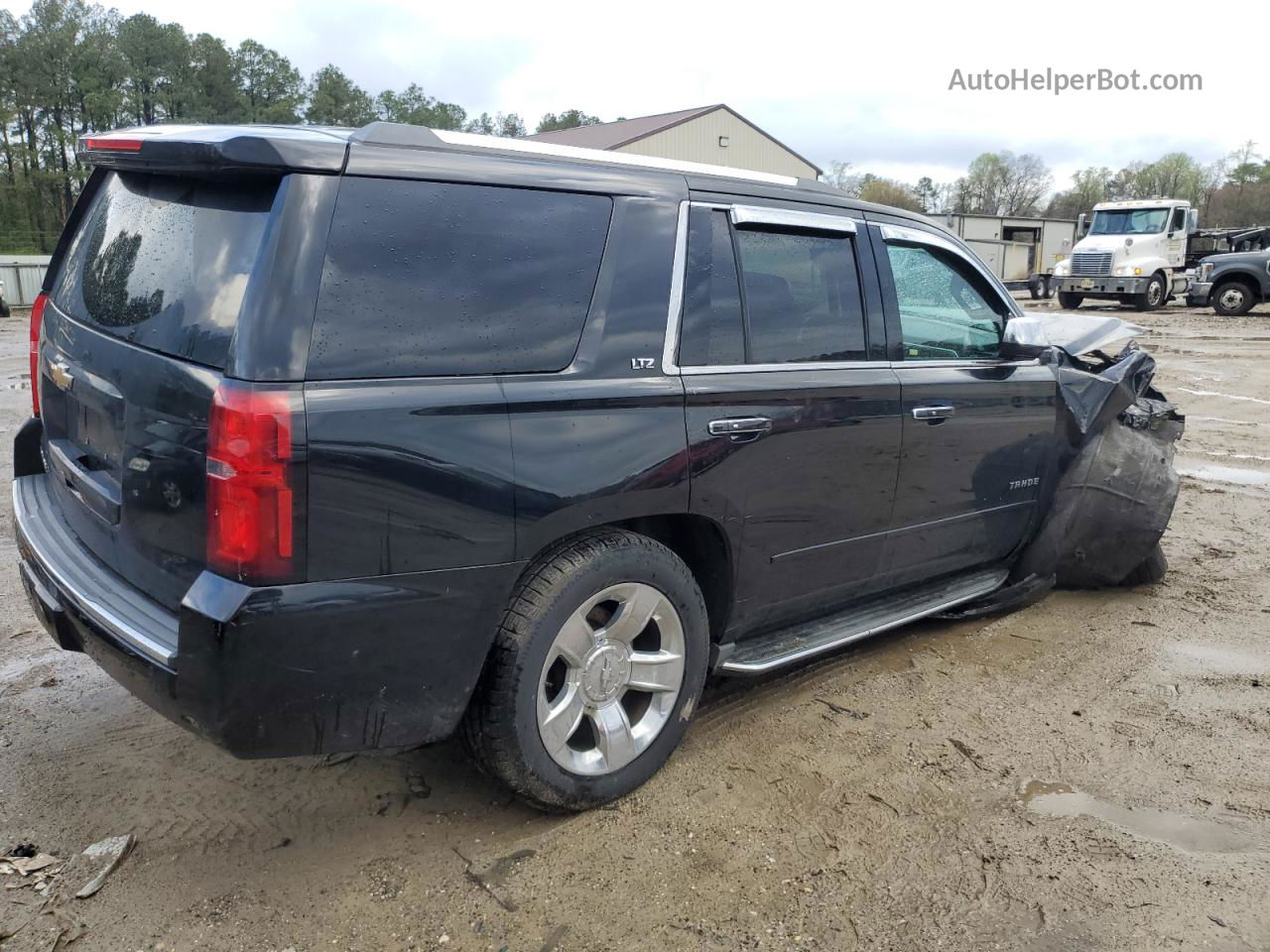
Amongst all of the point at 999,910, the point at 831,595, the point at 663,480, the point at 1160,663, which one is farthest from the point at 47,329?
the point at 1160,663

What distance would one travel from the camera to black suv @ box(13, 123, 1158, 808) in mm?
2271

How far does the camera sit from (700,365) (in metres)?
3.02

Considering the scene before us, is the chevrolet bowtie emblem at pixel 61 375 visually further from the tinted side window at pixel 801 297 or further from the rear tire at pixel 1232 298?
the rear tire at pixel 1232 298

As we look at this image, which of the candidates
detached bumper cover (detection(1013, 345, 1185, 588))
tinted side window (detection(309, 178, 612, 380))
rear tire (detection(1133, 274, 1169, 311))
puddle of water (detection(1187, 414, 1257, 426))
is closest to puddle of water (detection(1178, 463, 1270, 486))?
puddle of water (detection(1187, 414, 1257, 426))

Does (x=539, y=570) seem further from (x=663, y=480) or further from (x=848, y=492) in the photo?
(x=848, y=492)

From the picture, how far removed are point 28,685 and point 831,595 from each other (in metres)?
3.04

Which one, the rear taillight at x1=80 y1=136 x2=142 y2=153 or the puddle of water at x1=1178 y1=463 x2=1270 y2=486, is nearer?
the rear taillight at x1=80 y1=136 x2=142 y2=153

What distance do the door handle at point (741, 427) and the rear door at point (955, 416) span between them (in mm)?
789

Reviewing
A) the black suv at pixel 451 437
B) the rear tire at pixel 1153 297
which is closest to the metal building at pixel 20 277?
the black suv at pixel 451 437

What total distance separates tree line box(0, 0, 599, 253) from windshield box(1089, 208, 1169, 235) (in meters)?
Result: 33.7

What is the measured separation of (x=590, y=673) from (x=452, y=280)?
1.18m

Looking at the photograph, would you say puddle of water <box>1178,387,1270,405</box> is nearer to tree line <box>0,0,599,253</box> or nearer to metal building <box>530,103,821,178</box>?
metal building <box>530,103,821,178</box>

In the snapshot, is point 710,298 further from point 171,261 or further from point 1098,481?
point 1098,481

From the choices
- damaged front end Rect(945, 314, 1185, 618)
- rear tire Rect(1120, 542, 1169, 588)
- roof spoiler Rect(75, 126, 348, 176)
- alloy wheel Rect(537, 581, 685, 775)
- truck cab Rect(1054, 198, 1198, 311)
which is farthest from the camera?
truck cab Rect(1054, 198, 1198, 311)
